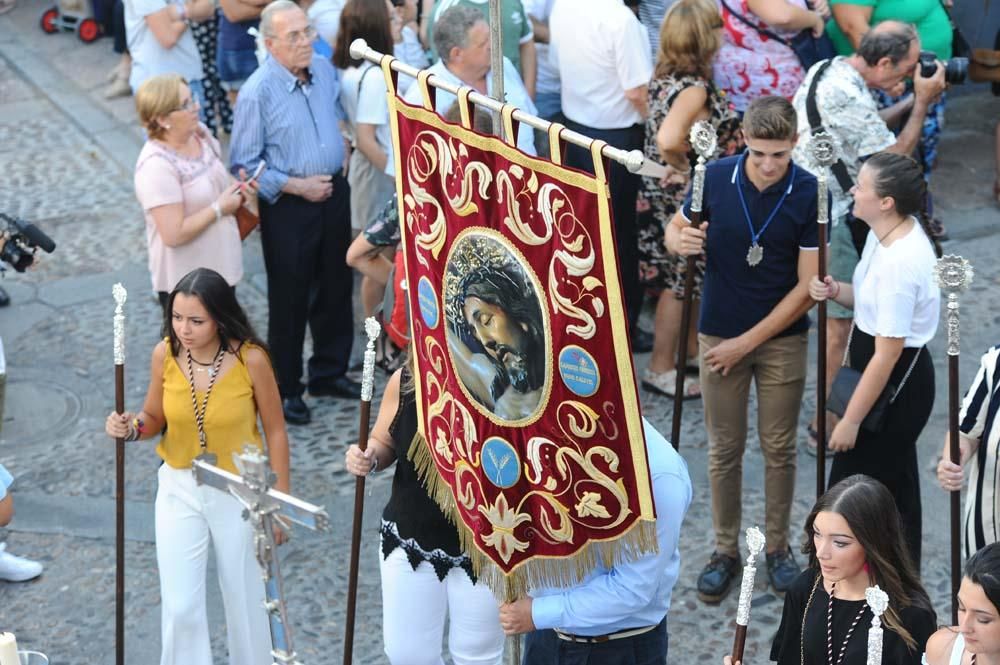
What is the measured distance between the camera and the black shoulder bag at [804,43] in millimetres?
7660

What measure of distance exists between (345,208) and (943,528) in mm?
3309

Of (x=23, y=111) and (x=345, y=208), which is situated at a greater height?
(x=345, y=208)

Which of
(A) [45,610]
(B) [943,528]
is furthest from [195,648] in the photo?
(B) [943,528]

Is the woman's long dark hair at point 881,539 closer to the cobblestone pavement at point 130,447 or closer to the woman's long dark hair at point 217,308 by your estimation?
the cobblestone pavement at point 130,447

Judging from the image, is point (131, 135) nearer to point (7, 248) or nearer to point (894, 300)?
point (7, 248)

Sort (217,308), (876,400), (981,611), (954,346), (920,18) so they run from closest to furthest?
1. (981,611)
2. (954,346)
3. (217,308)
4. (876,400)
5. (920,18)

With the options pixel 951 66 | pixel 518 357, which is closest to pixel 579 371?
pixel 518 357

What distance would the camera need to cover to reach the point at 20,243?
6703 mm

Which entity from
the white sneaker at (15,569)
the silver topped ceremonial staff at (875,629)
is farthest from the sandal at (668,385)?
the silver topped ceremonial staff at (875,629)

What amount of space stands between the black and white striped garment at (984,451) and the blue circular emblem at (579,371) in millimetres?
1721

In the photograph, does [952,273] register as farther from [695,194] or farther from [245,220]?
[245,220]

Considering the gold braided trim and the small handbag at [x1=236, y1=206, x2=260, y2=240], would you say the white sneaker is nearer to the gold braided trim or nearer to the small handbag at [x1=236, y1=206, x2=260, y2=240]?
the small handbag at [x1=236, y1=206, x2=260, y2=240]

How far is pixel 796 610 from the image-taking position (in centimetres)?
412

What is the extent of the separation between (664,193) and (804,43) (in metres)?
1.34
